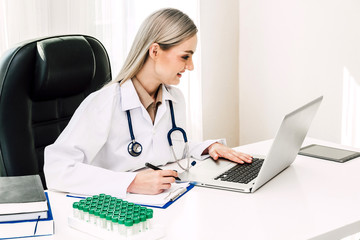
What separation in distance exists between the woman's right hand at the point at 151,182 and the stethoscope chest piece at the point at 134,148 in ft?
0.68

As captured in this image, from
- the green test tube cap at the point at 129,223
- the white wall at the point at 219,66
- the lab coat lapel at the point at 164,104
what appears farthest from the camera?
the white wall at the point at 219,66

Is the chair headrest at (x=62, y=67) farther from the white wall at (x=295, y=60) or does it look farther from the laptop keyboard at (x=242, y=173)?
the white wall at (x=295, y=60)

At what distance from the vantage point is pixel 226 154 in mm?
1764

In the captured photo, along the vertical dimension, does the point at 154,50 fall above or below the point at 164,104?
above

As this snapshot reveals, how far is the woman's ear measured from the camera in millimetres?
1707

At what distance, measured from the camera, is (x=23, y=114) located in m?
1.65

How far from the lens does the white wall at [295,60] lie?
106 inches

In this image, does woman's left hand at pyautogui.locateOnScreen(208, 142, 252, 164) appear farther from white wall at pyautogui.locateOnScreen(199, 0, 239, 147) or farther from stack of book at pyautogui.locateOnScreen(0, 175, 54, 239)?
white wall at pyautogui.locateOnScreen(199, 0, 239, 147)

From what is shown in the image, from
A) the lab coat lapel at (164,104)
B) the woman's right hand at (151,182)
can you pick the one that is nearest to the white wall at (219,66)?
the lab coat lapel at (164,104)

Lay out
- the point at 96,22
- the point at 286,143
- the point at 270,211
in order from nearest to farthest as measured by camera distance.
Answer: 1. the point at 270,211
2. the point at 286,143
3. the point at 96,22

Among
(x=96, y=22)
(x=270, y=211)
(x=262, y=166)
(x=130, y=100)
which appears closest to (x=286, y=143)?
(x=262, y=166)

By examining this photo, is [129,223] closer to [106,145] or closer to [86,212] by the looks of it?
[86,212]

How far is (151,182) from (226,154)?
1.42 feet

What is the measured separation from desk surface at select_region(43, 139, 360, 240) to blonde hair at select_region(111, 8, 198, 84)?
19.8 inches
